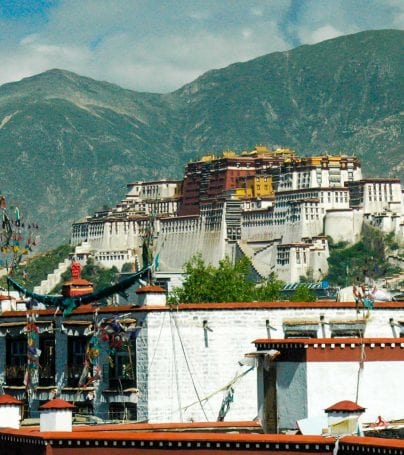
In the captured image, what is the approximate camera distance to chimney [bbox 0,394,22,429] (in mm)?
32469

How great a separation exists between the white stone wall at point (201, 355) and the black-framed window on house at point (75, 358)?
2.89 m

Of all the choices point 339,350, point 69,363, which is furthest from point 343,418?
point 69,363

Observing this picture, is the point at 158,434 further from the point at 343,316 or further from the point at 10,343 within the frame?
the point at 10,343

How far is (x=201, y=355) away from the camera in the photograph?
1672 inches

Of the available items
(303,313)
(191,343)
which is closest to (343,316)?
(303,313)

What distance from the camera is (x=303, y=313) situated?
43156 millimetres

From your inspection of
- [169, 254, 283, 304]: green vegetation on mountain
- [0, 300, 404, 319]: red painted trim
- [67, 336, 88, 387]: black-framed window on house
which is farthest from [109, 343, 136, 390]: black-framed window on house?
[169, 254, 283, 304]: green vegetation on mountain

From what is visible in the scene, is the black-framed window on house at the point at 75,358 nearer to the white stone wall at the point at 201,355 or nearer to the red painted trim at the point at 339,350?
the white stone wall at the point at 201,355

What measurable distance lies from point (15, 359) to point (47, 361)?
1676mm

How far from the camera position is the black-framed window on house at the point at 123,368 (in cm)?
4281

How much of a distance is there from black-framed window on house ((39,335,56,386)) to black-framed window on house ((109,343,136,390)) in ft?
8.36

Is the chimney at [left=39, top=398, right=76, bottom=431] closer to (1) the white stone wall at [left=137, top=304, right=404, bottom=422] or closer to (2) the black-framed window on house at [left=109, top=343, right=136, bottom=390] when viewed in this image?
(1) the white stone wall at [left=137, top=304, right=404, bottom=422]

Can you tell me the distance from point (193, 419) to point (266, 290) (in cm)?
4984

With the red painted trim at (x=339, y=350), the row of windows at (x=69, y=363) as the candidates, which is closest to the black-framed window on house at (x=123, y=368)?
the row of windows at (x=69, y=363)
